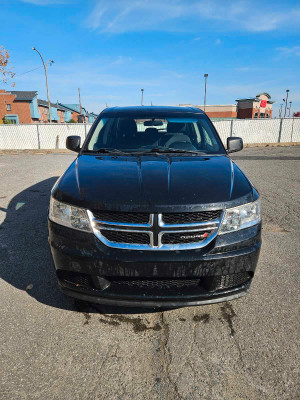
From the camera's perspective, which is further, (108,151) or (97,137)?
(97,137)

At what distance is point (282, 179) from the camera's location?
26.3 ft

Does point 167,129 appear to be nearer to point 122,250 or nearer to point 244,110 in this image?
point 122,250

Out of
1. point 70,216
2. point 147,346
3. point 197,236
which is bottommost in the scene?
point 147,346

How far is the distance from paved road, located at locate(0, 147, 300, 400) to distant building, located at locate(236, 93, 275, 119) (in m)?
55.2

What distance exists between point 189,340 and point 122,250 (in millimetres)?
858

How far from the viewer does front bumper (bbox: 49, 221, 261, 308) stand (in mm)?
1929

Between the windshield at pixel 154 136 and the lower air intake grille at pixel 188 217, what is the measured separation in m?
1.27

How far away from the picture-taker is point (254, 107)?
52625mm

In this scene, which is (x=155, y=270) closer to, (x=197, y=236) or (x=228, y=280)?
(x=197, y=236)

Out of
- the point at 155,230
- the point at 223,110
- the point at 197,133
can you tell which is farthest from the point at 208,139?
the point at 223,110

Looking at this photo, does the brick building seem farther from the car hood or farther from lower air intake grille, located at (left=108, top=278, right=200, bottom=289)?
lower air intake grille, located at (left=108, top=278, right=200, bottom=289)

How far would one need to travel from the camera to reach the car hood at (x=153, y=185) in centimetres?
199

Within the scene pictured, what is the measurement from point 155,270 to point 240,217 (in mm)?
745

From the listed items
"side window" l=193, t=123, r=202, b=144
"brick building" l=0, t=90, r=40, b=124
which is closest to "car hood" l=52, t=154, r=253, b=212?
"side window" l=193, t=123, r=202, b=144
